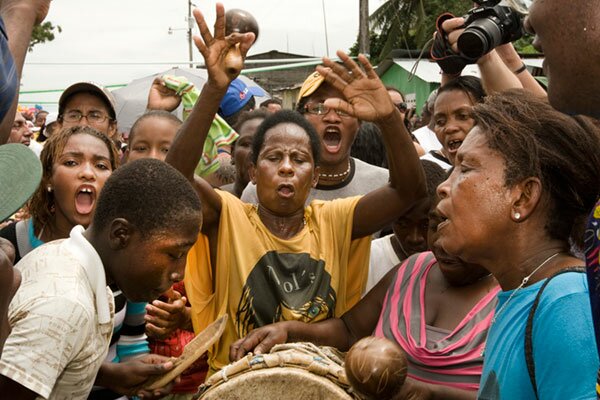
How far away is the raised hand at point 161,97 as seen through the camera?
5523mm

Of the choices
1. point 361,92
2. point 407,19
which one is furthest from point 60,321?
point 407,19

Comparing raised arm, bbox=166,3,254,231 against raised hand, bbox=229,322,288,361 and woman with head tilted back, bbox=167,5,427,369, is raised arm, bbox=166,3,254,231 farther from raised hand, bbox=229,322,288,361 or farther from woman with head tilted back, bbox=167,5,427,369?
raised hand, bbox=229,322,288,361

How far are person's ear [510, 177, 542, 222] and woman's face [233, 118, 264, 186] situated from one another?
2943 mm

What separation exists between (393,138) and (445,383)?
1192 mm

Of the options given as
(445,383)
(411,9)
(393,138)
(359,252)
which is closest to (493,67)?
(393,138)

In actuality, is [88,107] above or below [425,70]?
above

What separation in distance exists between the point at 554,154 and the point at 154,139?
2.88 m

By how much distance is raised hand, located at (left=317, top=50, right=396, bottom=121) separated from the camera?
3287mm

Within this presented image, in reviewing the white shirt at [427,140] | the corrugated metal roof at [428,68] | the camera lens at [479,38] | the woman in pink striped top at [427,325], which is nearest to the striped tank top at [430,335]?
the woman in pink striped top at [427,325]

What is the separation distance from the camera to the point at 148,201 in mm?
2764

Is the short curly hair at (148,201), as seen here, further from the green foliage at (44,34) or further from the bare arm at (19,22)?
the green foliage at (44,34)

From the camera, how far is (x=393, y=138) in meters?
3.37

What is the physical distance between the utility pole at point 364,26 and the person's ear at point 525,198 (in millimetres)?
21465

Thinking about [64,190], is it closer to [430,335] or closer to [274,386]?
[274,386]
